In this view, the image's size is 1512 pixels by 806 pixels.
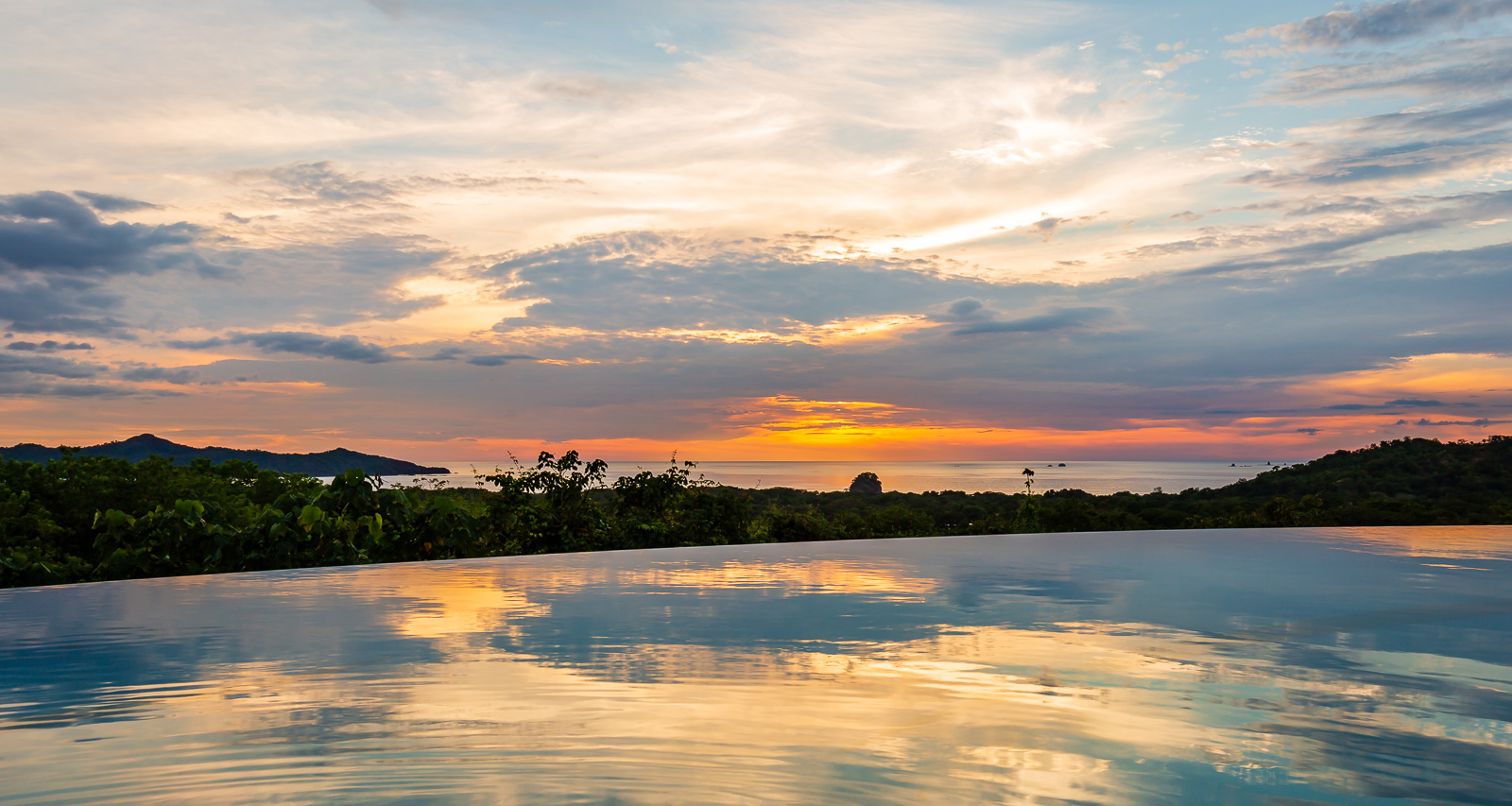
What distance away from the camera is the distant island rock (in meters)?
7.06

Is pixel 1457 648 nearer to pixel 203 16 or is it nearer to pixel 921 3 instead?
pixel 921 3

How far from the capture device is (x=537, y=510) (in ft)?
25.6

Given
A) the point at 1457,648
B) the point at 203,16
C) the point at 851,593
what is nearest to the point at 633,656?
the point at 851,593

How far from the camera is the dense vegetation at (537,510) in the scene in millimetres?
5922

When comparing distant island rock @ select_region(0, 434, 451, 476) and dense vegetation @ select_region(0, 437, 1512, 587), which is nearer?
dense vegetation @ select_region(0, 437, 1512, 587)

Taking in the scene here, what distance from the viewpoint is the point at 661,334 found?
44.6 feet

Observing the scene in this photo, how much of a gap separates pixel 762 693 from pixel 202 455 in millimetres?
8204

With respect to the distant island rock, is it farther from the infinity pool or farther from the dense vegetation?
the infinity pool

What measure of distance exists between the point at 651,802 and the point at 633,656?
127 cm

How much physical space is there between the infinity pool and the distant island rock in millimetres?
2878

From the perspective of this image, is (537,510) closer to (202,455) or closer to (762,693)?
(202,455)

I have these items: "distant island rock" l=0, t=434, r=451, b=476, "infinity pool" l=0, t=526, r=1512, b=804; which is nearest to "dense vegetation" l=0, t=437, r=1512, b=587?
"distant island rock" l=0, t=434, r=451, b=476

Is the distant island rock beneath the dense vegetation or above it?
above

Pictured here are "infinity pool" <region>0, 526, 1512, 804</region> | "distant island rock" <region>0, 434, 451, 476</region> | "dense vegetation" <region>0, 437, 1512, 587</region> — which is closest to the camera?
"infinity pool" <region>0, 526, 1512, 804</region>
